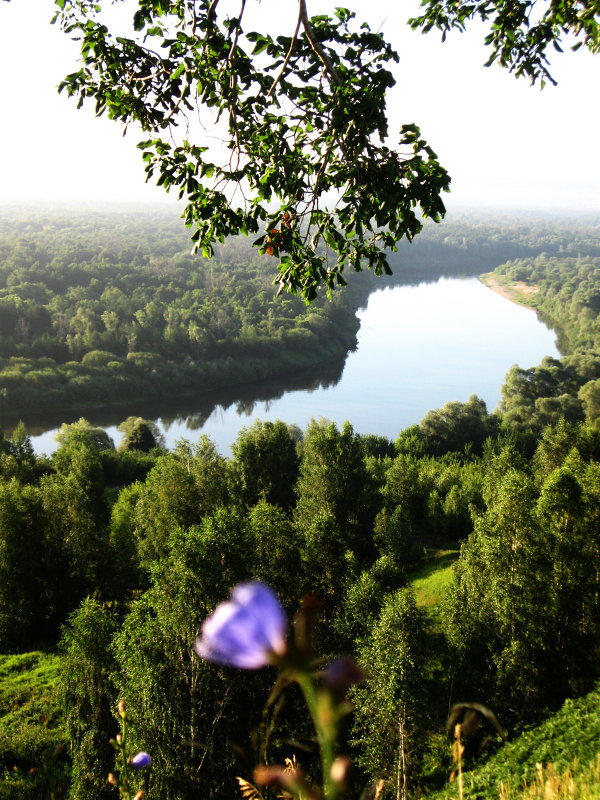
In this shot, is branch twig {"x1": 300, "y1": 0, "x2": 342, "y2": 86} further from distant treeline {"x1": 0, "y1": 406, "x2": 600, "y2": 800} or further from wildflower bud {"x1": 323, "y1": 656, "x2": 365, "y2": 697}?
distant treeline {"x1": 0, "y1": 406, "x2": 600, "y2": 800}

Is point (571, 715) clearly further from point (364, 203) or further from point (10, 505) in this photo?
point (10, 505)

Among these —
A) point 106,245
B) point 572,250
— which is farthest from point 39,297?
point 572,250

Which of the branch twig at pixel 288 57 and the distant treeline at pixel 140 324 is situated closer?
the branch twig at pixel 288 57

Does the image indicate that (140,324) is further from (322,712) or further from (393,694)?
(322,712)

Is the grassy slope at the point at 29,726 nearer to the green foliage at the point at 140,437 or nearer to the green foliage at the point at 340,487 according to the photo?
the green foliage at the point at 340,487

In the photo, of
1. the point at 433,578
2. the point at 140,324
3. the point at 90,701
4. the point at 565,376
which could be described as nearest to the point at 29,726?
the point at 90,701

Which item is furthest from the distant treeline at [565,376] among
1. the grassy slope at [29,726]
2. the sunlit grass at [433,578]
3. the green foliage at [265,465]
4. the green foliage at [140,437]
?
the green foliage at [140,437]
